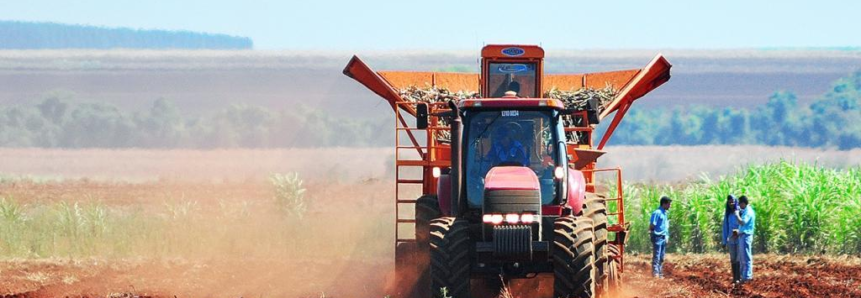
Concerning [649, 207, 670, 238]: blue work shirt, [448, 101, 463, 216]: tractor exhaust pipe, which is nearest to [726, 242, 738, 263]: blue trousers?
[649, 207, 670, 238]: blue work shirt

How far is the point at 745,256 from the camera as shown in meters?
19.7

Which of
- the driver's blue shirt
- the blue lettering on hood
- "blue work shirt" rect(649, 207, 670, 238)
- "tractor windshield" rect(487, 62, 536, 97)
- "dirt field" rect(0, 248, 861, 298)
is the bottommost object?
"dirt field" rect(0, 248, 861, 298)

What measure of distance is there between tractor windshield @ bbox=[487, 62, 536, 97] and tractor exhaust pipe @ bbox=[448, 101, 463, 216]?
3881 mm

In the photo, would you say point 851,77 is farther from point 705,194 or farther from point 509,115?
point 509,115

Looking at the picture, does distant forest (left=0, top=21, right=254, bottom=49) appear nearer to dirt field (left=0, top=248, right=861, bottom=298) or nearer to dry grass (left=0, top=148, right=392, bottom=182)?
dry grass (left=0, top=148, right=392, bottom=182)

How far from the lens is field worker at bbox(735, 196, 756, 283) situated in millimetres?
19672

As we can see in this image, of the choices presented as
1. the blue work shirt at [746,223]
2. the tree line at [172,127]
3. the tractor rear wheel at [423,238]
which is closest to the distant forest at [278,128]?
the tree line at [172,127]

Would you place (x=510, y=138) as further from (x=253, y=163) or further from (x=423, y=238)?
(x=253, y=163)

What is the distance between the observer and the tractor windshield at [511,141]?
48.6 feet

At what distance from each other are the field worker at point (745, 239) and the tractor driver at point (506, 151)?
5.94 meters

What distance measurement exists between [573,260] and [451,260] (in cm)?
118

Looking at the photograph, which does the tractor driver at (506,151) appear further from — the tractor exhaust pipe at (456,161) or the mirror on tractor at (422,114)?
the mirror on tractor at (422,114)

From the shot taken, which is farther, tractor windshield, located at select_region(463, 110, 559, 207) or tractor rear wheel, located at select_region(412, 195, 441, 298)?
tractor rear wheel, located at select_region(412, 195, 441, 298)

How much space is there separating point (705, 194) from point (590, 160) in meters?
10.7
